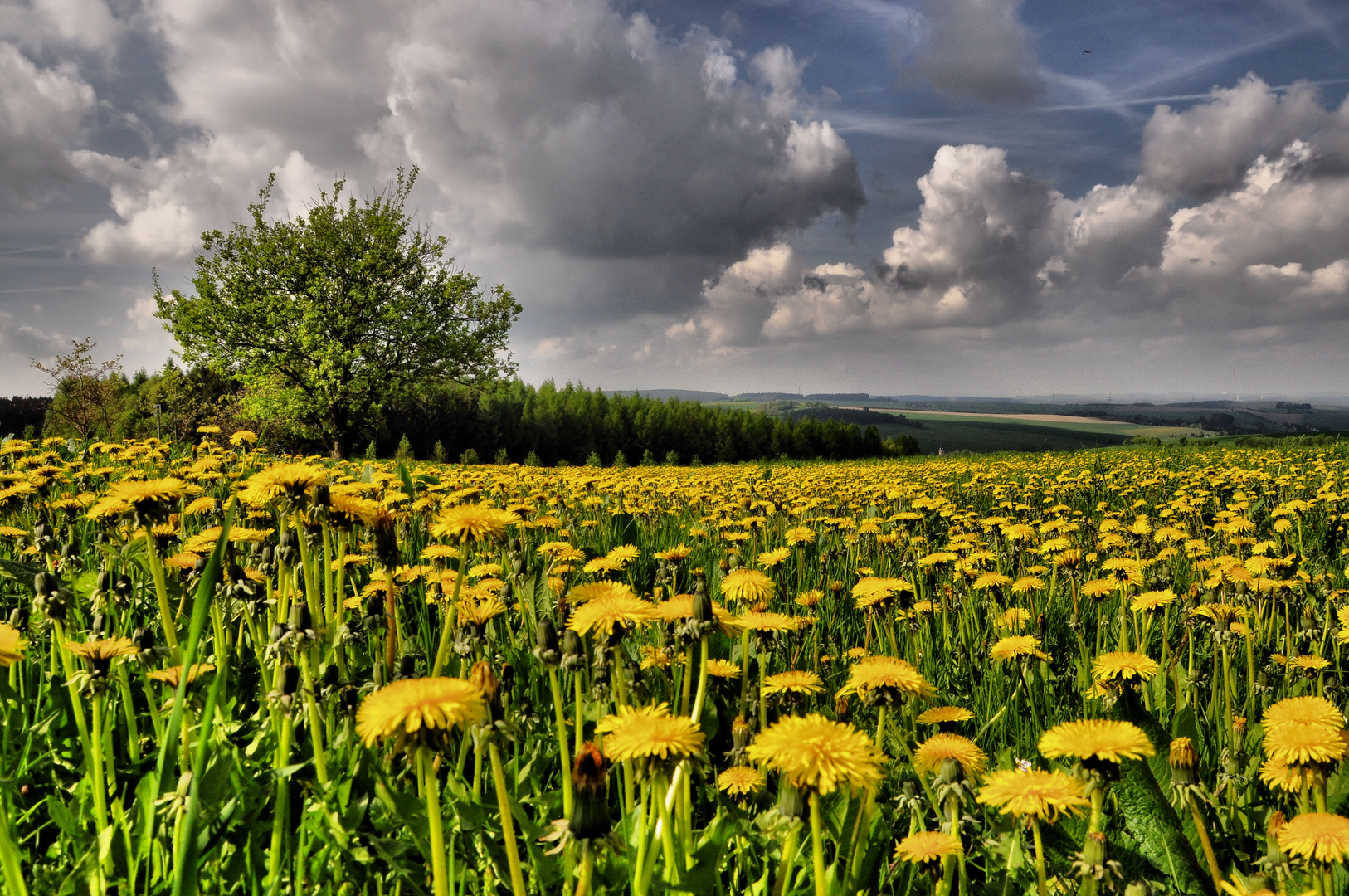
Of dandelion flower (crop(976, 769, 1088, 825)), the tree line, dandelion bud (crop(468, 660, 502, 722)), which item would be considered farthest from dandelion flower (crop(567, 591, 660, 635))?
the tree line

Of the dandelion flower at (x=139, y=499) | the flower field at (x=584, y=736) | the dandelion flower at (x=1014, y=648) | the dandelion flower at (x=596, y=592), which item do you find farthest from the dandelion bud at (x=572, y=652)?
the dandelion flower at (x=1014, y=648)

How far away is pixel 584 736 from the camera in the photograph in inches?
89.5

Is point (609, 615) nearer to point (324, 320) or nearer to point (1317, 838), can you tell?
point (1317, 838)

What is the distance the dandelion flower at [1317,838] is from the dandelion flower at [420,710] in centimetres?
145

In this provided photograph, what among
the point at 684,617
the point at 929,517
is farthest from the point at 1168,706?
the point at 929,517

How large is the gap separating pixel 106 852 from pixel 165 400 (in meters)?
48.0

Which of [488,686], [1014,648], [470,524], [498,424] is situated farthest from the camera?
[498,424]

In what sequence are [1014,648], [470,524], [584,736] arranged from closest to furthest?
[470,524] < [584,736] < [1014,648]

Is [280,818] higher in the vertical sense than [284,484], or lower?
lower

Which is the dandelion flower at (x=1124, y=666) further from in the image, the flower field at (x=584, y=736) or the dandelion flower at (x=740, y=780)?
the dandelion flower at (x=740, y=780)

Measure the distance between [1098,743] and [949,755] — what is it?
337mm

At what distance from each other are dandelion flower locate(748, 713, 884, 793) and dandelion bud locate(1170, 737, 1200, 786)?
874 millimetres

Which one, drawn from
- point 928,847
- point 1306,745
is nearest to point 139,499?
point 928,847

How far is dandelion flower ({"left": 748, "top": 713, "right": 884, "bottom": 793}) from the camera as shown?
3.54 ft
